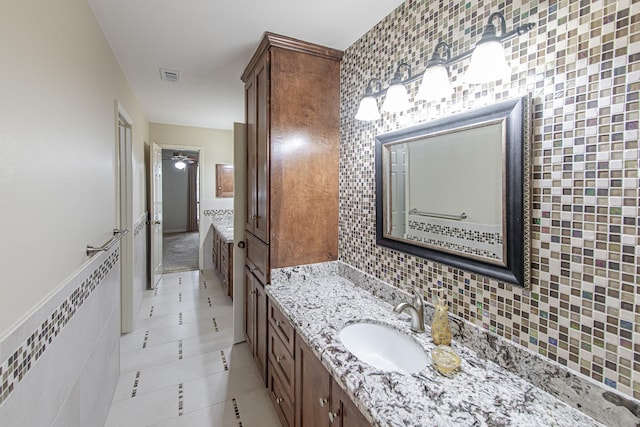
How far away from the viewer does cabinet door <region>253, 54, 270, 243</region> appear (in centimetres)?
191

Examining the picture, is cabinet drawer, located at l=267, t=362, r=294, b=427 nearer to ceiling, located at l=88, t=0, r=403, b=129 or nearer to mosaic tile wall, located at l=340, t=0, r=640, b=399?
mosaic tile wall, located at l=340, t=0, r=640, b=399

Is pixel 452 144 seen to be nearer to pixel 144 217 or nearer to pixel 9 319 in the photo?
pixel 9 319

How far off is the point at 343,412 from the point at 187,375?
5.63 ft

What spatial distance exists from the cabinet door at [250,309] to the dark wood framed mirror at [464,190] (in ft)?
3.85

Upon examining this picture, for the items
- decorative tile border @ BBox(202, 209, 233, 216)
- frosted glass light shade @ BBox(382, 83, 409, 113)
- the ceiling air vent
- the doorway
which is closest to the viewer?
frosted glass light shade @ BBox(382, 83, 409, 113)

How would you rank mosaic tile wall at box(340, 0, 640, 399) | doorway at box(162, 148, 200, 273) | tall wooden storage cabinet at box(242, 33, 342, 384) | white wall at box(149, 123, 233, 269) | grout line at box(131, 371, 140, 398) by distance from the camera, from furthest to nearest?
1. doorway at box(162, 148, 200, 273)
2. white wall at box(149, 123, 233, 269)
3. grout line at box(131, 371, 140, 398)
4. tall wooden storage cabinet at box(242, 33, 342, 384)
5. mosaic tile wall at box(340, 0, 640, 399)

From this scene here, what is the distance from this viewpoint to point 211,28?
72.7 inches

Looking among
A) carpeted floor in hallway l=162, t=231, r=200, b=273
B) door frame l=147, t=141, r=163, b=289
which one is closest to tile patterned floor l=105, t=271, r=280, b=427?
door frame l=147, t=141, r=163, b=289

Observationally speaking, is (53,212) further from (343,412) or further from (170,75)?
(170,75)

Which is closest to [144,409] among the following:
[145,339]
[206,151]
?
[145,339]

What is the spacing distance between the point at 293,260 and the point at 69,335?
1.20 metres

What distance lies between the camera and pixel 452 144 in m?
1.26

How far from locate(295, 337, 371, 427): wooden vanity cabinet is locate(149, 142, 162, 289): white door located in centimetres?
341

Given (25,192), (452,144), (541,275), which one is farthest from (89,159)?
(541,275)
